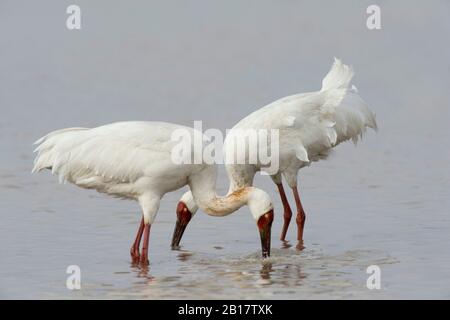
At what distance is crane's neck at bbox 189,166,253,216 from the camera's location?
13633 millimetres

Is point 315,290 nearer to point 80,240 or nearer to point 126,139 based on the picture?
point 126,139

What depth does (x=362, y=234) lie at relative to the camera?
603 inches

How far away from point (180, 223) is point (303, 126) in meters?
2.11

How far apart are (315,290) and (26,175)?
909 centimetres

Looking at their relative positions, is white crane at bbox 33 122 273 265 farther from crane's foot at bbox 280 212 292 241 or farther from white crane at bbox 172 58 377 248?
crane's foot at bbox 280 212 292 241

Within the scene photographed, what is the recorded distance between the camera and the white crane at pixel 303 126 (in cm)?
1480

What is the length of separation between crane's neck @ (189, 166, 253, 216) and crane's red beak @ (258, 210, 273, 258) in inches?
13.3

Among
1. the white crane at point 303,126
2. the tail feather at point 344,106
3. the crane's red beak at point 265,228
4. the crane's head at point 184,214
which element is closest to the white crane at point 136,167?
the crane's red beak at point 265,228

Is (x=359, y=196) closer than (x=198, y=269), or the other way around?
(x=198, y=269)

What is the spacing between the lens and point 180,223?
14648 mm

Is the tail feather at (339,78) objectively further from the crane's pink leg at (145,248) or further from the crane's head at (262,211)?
the crane's pink leg at (145,248)

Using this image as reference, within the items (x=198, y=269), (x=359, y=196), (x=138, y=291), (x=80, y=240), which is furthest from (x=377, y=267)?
(x=359, y=196)

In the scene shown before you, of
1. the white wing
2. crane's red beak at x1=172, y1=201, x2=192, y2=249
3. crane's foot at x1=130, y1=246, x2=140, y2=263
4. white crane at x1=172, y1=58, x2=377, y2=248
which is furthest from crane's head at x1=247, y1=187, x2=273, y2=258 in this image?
crane's foot at x1=130, y1=246, x2=140, y2=263
